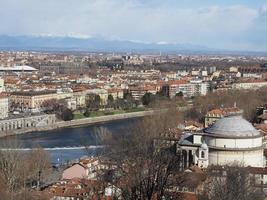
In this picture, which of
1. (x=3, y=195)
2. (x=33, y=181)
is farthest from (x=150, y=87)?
(x=3, y=195)

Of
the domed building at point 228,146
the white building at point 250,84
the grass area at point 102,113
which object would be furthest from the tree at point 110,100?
the domed building at point 228,146

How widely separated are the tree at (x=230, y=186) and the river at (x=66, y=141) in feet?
18.7

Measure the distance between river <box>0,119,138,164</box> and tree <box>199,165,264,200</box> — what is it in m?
5.70

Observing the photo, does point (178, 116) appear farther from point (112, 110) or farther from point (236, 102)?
point (112, 110)

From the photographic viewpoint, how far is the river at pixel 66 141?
1802 centimetres

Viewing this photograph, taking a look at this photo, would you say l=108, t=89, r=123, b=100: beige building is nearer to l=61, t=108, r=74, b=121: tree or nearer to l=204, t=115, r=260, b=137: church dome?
l=61, t=108, r=74, b=121: tree

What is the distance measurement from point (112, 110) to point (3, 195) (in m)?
22.3

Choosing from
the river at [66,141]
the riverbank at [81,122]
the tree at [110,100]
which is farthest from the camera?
the tree at [110,100]

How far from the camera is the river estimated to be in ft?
59.1

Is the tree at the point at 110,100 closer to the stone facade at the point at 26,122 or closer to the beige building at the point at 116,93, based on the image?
the beige building at the point at 116,93

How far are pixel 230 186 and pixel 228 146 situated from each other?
4527 mm

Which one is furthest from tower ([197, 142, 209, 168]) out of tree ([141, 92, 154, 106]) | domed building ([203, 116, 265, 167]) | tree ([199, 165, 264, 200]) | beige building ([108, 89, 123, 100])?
beige building ([108, 89, 123, 100])

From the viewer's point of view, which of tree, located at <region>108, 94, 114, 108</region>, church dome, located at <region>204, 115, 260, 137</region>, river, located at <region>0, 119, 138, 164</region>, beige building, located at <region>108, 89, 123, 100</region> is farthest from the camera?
beige building, located at <region>108, 89, 123, 100</region>

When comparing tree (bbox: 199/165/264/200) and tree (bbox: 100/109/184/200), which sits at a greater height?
tree (bbox: 100/109/184/200)
